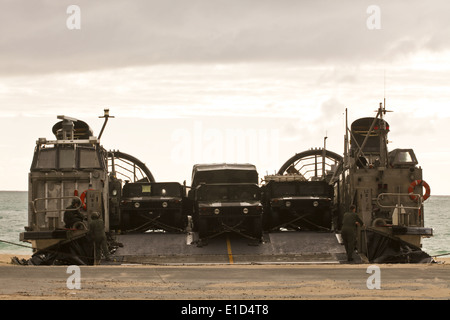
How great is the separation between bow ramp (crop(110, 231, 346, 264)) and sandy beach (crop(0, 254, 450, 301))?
2756 millimetres

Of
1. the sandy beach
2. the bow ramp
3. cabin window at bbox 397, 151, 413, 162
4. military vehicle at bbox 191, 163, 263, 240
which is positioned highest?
cabin window at bbox 397, 151, 413, 162

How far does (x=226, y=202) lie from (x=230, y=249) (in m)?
1.31

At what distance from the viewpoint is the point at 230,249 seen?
798 inches

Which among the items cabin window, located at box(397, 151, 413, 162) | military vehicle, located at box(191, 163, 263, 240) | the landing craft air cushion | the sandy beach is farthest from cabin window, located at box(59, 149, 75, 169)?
cabin window, located at box(397, 151, 413, 162)

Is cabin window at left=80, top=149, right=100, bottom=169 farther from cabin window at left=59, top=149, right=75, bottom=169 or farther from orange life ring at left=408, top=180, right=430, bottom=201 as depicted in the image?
orange life ring at left=408, top=180, right=430, bottom=201

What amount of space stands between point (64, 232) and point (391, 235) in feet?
25.5

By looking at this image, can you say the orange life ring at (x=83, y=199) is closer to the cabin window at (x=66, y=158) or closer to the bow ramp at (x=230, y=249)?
the bow ramp at (x=230, y=249)

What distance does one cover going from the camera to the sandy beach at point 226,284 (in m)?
11.7

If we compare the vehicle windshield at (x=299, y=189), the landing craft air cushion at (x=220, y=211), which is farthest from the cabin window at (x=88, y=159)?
the vehicle windshield at (x=299, y=189)

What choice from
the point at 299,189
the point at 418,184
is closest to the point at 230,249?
the point at 299,189

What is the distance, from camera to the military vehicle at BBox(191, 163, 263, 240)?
802 inches

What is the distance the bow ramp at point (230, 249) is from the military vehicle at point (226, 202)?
39cm
